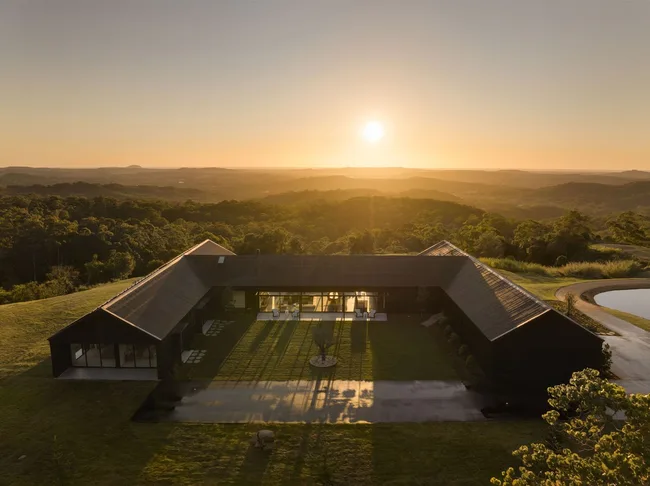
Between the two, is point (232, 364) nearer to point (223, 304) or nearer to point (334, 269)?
point (223, 304)

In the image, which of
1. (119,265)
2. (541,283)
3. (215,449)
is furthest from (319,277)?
(119,265)

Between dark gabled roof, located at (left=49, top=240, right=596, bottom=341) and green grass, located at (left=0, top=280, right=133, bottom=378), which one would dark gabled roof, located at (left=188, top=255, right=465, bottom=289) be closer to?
dark gabled roof, located at (left=49, top=240, right=596, bottom=341)

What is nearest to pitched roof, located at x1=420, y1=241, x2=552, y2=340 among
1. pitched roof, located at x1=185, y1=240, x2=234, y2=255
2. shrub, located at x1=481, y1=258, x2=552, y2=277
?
pitched roof, located at x1=185, y1=240, x2=234, y2=255

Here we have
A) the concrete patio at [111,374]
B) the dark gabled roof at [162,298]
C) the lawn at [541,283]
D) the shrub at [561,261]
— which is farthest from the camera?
the shrub at [561,261]

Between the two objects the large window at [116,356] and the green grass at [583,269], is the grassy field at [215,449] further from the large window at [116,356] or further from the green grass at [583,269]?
the green grass at [583,269]

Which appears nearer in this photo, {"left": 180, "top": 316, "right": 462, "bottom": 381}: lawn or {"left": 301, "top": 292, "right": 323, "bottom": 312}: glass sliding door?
{"left": 180, "top": 316, "right": 462, "bottom": 381}: lawn

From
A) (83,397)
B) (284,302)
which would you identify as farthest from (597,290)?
(83,397)

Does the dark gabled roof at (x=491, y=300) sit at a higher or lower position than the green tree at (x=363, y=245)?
higher

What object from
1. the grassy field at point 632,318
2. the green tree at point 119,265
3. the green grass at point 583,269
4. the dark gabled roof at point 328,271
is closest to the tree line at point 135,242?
the green tree at point 119,265
